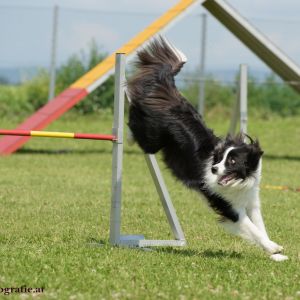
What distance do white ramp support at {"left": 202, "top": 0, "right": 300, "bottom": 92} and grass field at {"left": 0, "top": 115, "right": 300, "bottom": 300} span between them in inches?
90.9

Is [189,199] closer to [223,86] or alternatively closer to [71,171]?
[71,171]

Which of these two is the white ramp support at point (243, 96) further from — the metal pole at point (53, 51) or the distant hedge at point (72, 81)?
the distant hedge at point (72, 81)

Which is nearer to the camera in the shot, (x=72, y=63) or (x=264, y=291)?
(x=264, y=291)

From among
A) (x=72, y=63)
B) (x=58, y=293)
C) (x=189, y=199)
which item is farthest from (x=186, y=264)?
(x=72, y=63)

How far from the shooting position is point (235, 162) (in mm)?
5945

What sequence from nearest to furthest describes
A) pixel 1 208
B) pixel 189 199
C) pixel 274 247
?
pixel 274 247
pixel 1 208
pixel 189 199

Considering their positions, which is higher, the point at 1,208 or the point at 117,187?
the point at 117,187

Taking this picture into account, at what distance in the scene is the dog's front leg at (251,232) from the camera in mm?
5859

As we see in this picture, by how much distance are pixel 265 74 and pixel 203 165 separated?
13.9m

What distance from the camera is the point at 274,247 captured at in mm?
5848

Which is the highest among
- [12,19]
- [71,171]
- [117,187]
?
[12,19]

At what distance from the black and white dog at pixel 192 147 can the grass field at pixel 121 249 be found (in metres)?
0.27

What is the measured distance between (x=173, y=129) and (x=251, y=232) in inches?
41.3

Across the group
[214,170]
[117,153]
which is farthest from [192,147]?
[117,153]
